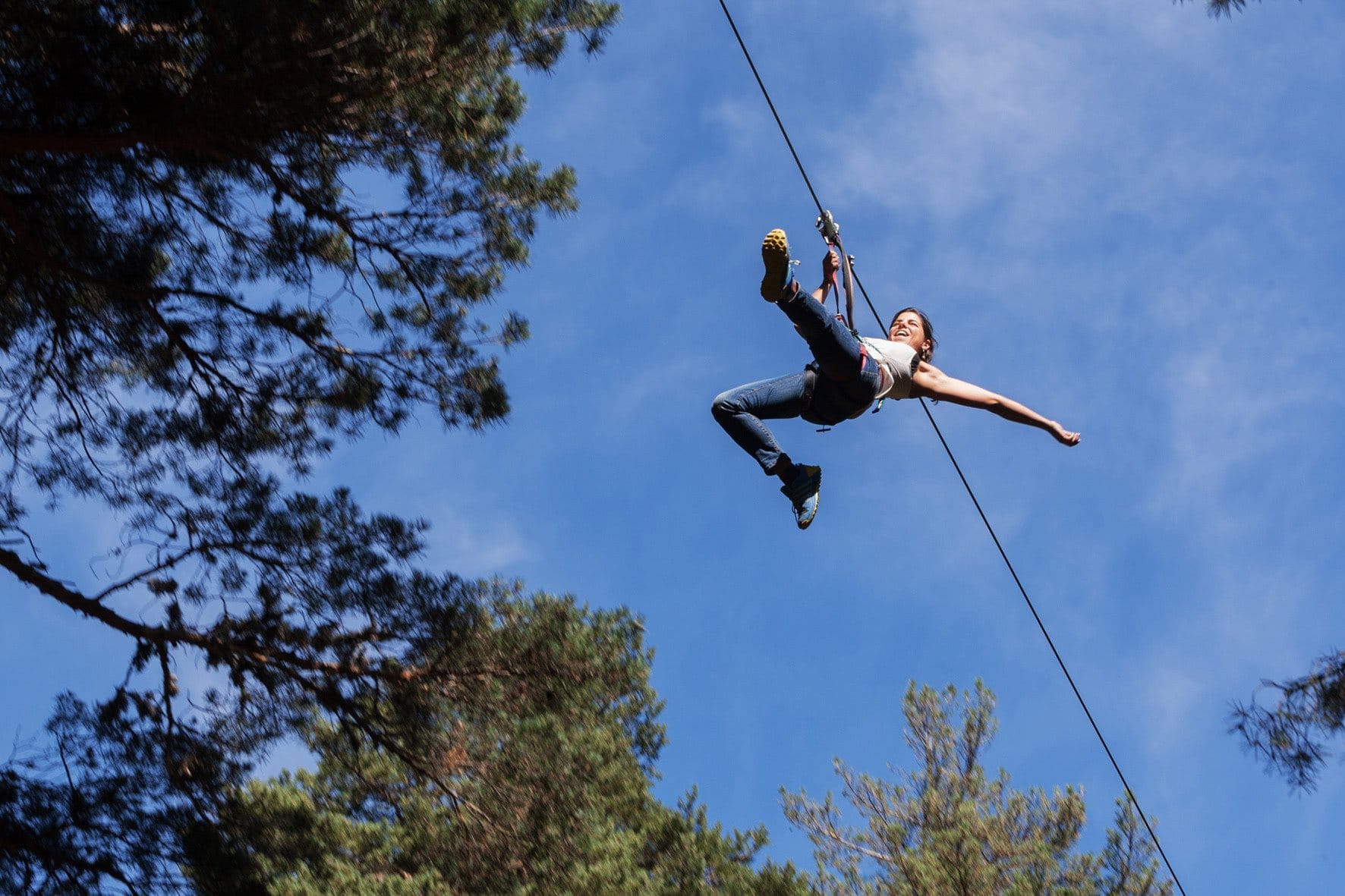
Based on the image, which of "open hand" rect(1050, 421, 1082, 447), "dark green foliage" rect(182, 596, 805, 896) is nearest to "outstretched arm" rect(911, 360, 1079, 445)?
"open hand" rect(1050, 421, 1082, 447)

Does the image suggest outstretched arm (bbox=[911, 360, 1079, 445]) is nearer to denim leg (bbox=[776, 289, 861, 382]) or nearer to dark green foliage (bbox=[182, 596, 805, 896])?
denim leg (bbox=[776, 289, 861, 382])

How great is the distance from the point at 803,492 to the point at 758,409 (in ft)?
1.33

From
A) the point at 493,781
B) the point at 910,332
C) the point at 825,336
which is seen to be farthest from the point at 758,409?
the point at 493,781

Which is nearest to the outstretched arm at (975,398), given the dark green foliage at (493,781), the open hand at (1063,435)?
the open hand at (1063,435)

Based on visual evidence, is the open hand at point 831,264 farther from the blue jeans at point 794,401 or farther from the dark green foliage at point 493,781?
the dark green foliage at point 493,781

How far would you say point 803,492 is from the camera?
5539 millimetres

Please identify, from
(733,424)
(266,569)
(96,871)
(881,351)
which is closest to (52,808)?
(96,871)

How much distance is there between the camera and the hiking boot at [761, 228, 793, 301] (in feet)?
15.5

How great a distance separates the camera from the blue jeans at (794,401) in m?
5.33

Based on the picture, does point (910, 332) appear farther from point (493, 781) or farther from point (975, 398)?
point (493, 781)

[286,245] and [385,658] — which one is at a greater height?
[286,245]

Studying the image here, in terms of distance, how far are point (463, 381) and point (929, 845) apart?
7.71 meters

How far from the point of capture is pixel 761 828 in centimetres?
1435

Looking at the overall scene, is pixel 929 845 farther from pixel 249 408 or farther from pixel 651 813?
pixel 249 408
